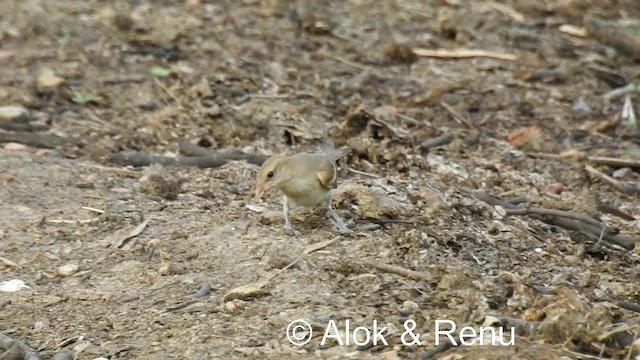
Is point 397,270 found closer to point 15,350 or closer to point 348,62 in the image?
point 15,350

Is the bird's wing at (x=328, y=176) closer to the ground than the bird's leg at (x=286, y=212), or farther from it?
farther from it

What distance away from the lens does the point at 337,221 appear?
611 cm

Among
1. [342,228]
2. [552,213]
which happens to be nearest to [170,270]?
[342,228]

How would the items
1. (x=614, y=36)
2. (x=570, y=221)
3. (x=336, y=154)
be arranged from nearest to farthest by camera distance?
1. (x=570, y=221)
2. (x=336, y=154)
3. (x=614, y=36)

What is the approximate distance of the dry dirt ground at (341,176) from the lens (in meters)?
5.09

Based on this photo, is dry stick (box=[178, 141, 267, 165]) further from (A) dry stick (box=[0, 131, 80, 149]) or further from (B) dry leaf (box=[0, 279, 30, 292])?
(B) dry leaf (box=[0, 279, 30, 292])

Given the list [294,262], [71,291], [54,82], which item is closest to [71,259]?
[71,291]

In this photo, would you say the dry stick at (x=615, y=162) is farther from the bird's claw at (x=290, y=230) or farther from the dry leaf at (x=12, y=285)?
the dry leaf at (x=12, y=285)

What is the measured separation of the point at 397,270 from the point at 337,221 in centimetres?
72

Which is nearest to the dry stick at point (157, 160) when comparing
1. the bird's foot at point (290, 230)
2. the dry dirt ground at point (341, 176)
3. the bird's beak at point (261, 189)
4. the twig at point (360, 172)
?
the dry dirt ground at point (341, 176)
